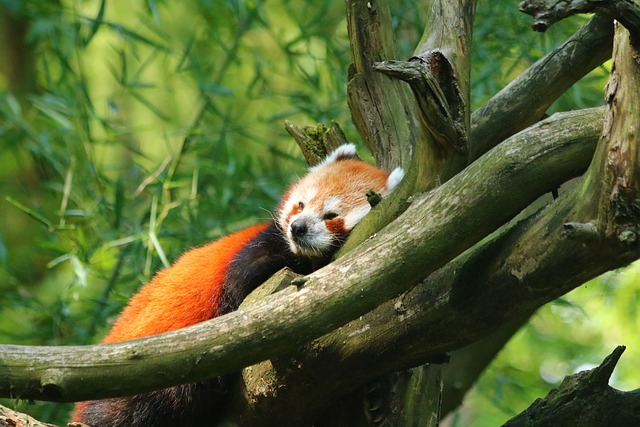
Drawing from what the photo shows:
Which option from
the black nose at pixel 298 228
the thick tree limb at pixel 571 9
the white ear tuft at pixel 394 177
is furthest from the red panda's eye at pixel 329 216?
the thick tree limb at pixel 571 9

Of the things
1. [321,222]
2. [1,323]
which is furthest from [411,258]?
[1,323]

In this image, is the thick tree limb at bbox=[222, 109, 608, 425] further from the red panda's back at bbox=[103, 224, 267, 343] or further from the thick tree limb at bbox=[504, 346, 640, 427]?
the red panda's back at bbox=[103, 224, 267, 343]

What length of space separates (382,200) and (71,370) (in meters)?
0.99

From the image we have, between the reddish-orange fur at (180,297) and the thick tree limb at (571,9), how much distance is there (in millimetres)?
1675

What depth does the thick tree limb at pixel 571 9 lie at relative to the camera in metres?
1.40

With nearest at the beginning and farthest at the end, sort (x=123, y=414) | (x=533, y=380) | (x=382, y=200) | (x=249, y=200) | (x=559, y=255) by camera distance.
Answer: (x=559, y=255), (x=382, y=200), (x=123, y=414), (x=249, y=200), (x=533, y=380)

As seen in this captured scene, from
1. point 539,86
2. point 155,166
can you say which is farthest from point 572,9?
point 155,166

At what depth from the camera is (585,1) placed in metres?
1.41

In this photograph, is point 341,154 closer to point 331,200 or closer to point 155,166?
point 331,200

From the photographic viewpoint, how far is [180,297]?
110 inches

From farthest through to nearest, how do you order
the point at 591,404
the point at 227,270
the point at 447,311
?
the point at 227,270
the point at 591,404
the point at 447,311

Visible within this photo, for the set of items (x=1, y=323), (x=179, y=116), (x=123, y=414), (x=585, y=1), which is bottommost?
(x=1, y=323)

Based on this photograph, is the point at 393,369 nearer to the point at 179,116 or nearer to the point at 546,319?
the point at 546,319

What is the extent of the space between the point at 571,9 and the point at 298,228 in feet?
5.46
